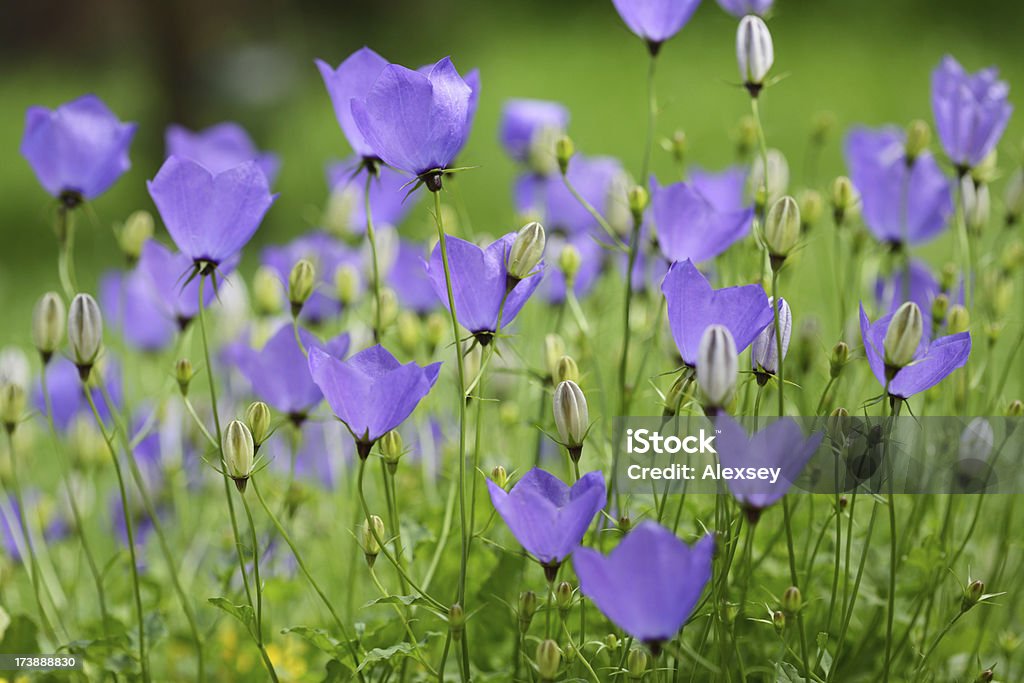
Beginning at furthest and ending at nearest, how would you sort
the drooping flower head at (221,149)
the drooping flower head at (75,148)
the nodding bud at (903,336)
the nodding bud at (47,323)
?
the drooping flower head at (221,149)
the drooping flower head at (75,148)
the nodding bud at (47,323)
the nodding bud at (903,336)

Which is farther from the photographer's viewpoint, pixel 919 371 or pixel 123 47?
pixel 123 47

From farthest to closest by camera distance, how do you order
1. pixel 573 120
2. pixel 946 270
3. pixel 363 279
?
pixel 573 120, pixel 363 279, pixel 946 270

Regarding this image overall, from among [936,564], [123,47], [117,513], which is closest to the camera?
[936,564]

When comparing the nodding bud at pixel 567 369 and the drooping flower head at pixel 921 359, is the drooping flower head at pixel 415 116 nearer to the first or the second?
the nodding bud at pixel 567 369

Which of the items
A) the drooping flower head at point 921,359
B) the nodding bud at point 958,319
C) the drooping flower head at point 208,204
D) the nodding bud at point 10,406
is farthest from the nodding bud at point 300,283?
the nodding bud at point 958,319

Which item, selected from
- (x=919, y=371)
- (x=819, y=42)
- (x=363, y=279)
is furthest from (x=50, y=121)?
(x=819, y=42)

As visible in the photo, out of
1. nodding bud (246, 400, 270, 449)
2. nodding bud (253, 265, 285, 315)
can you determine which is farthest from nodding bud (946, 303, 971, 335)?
nodding bud (253, 265, 285, 315)

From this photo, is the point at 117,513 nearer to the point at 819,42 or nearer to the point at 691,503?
the point at 691,503
